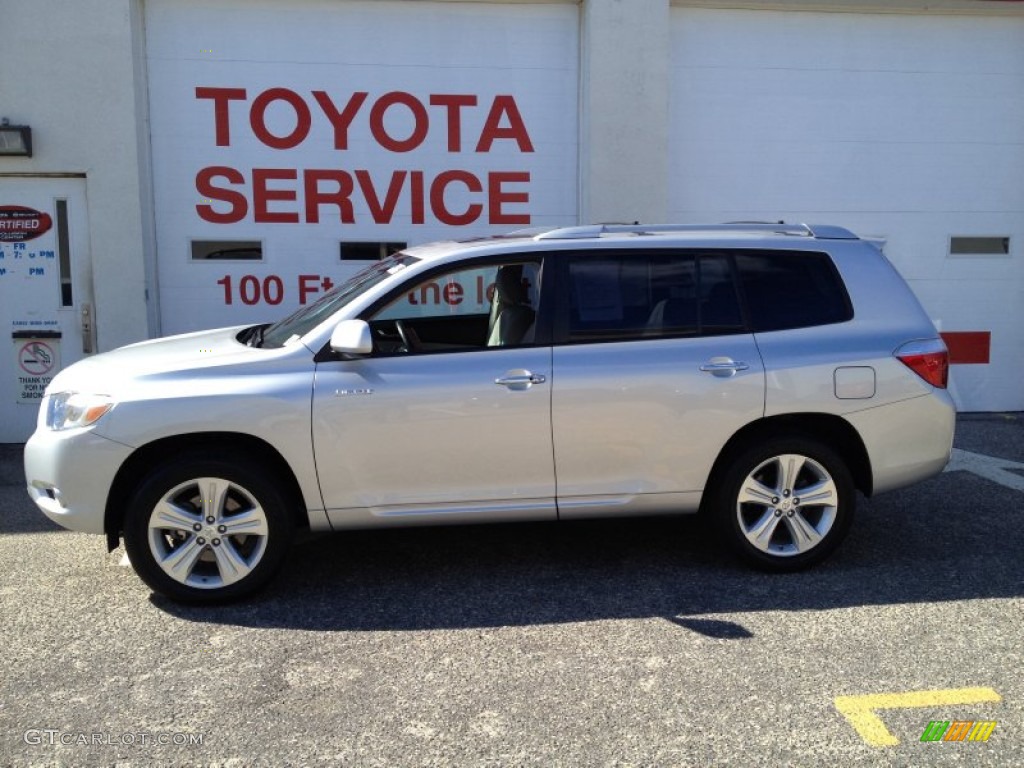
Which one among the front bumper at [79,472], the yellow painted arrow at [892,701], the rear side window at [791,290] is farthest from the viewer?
the rear side window at [791,290]

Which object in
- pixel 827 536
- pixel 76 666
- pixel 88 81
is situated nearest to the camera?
pixel 76 666

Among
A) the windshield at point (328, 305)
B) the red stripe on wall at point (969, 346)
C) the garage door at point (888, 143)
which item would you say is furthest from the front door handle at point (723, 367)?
the red stripe on wall at point (969, 346)

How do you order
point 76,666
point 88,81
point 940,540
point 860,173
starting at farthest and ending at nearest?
1. point 860,173
2. point 88,81
3. point 940,540
4. point 76,666

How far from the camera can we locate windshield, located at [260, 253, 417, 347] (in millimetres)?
4734

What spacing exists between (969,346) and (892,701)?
6.65m

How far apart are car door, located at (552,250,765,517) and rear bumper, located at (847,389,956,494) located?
24.9 inches

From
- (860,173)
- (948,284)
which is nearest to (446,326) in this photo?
(860,173)

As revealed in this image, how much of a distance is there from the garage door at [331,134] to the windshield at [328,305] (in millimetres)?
3317

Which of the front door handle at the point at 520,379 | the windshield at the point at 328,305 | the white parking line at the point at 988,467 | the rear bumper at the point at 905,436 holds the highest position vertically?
the windshield at the point at 328,305

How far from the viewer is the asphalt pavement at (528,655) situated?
321 centimetres

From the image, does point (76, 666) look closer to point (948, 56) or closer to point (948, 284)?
point (948, 284)

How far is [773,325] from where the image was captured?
4.77m

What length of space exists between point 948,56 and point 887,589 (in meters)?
6.56

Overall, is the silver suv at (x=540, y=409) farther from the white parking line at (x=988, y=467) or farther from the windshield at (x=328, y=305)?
the white parking line at (x=988, y=467)
